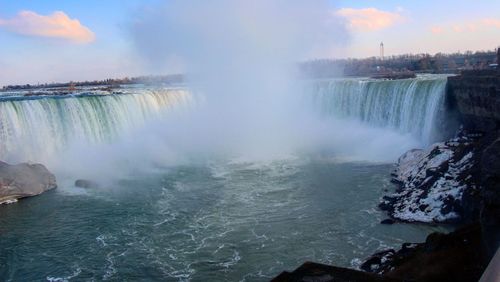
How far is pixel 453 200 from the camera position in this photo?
1233 cm

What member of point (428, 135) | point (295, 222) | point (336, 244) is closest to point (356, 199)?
point (295, 222)

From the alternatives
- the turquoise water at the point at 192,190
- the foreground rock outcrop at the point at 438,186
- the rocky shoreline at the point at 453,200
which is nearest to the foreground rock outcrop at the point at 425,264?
the rocky shoreline at the point at 453,200

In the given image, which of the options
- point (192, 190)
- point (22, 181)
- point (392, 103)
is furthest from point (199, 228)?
point (392, 103)

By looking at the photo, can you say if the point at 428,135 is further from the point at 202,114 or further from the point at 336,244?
the point at 202,114

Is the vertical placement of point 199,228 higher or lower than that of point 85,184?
lower

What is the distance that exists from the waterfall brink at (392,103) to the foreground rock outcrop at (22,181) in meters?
15.1

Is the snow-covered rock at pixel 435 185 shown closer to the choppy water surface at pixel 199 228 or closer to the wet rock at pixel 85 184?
the choppy water surface at pixel 199 228

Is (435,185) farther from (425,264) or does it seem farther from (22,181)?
(22,181)

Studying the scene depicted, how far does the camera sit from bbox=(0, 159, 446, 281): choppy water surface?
10.2 m

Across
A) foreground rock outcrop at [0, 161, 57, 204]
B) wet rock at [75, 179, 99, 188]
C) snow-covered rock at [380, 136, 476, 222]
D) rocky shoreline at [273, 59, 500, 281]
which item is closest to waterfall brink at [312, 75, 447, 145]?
rocky shoreline at [273, 59, 500, 281]

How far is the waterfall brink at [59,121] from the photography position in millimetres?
20172

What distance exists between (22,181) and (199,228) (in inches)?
305

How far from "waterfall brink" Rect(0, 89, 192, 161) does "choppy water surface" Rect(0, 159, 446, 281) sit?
3613 millimetres

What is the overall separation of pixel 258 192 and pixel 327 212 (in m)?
3.11
